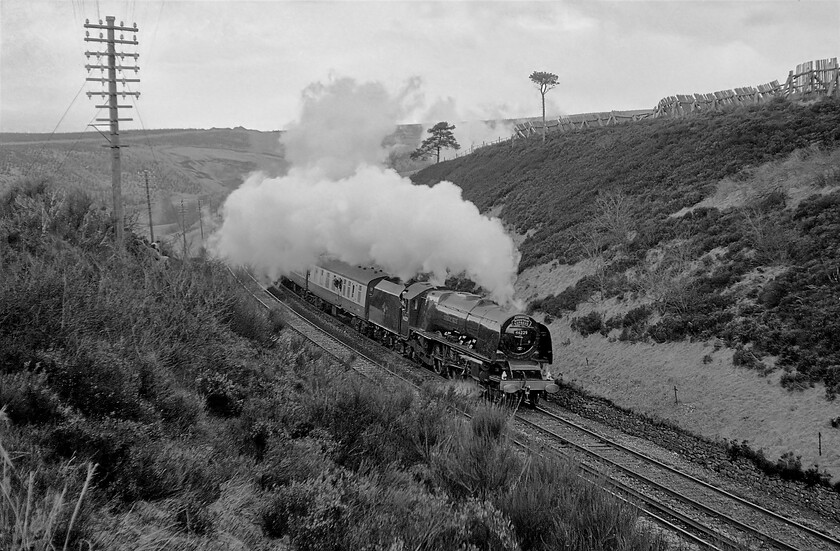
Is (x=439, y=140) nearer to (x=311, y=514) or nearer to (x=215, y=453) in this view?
(x=215, y=453)

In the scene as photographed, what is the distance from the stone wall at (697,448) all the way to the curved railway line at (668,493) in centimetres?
91

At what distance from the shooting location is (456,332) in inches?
707

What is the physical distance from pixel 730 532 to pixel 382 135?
30187mm

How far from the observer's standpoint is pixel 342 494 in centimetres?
714

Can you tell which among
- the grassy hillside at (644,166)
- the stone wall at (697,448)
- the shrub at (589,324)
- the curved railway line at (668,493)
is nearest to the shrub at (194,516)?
the curved railway line at (668,493)

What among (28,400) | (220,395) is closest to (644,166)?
(220,395)

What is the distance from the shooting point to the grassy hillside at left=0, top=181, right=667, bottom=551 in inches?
230

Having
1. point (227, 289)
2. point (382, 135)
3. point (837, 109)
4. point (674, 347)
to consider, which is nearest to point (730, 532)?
point (674, 347)

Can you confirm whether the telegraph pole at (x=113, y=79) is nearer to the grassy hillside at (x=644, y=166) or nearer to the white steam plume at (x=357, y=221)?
the white steam plume at (x=357, y=221)

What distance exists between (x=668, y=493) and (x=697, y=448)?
3.32 metres

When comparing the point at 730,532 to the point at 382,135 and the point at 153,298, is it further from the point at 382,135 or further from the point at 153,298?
the point at 382,135

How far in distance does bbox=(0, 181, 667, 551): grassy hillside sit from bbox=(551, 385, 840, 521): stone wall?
572cm

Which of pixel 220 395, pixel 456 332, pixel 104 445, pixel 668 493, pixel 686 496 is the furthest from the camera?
pixel 456 332

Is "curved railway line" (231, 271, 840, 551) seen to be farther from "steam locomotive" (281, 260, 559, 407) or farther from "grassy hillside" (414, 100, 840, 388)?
"grassy hillside" (414, 100, 840, 388)
